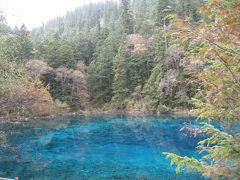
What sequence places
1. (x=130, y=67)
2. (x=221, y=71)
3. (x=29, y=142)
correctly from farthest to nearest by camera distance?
(x=130, y=67) < (x=29, y=142) < (x=221, y=71)

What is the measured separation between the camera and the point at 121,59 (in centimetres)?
5059

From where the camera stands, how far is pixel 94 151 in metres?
21.9

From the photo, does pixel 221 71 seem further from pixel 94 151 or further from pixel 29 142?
pixel 29 142

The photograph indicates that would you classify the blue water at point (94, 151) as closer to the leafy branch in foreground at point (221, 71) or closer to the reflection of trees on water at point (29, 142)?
the reflection of trees on water at point (29, 142)

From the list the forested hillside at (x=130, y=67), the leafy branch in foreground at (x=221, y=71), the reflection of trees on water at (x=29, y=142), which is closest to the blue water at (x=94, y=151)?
the reflection of trees on water at (x=29, y=142)

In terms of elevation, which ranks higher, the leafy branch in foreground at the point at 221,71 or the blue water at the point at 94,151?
the leafy branch in foreground at the point at 221,71

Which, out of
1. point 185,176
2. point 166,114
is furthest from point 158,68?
point 185,176

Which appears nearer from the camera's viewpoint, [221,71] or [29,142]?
A: [221,71]

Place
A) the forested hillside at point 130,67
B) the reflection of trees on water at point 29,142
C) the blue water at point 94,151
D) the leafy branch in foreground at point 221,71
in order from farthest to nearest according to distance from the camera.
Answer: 1. the forested hillside at point 130,67
2. the reflection of trees on water at point 29,142
3. the blue water at point 94,151
4. the leafy branch in foreground at point 221,71

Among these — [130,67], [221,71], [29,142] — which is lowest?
[29,142]

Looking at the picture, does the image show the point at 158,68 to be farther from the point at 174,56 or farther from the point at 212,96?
the point at 212,96

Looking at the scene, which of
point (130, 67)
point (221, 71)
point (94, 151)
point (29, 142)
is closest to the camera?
point (221, 71)

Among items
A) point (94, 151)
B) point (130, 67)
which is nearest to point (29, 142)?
point (94, 151)

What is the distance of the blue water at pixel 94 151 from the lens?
15.9 metres
